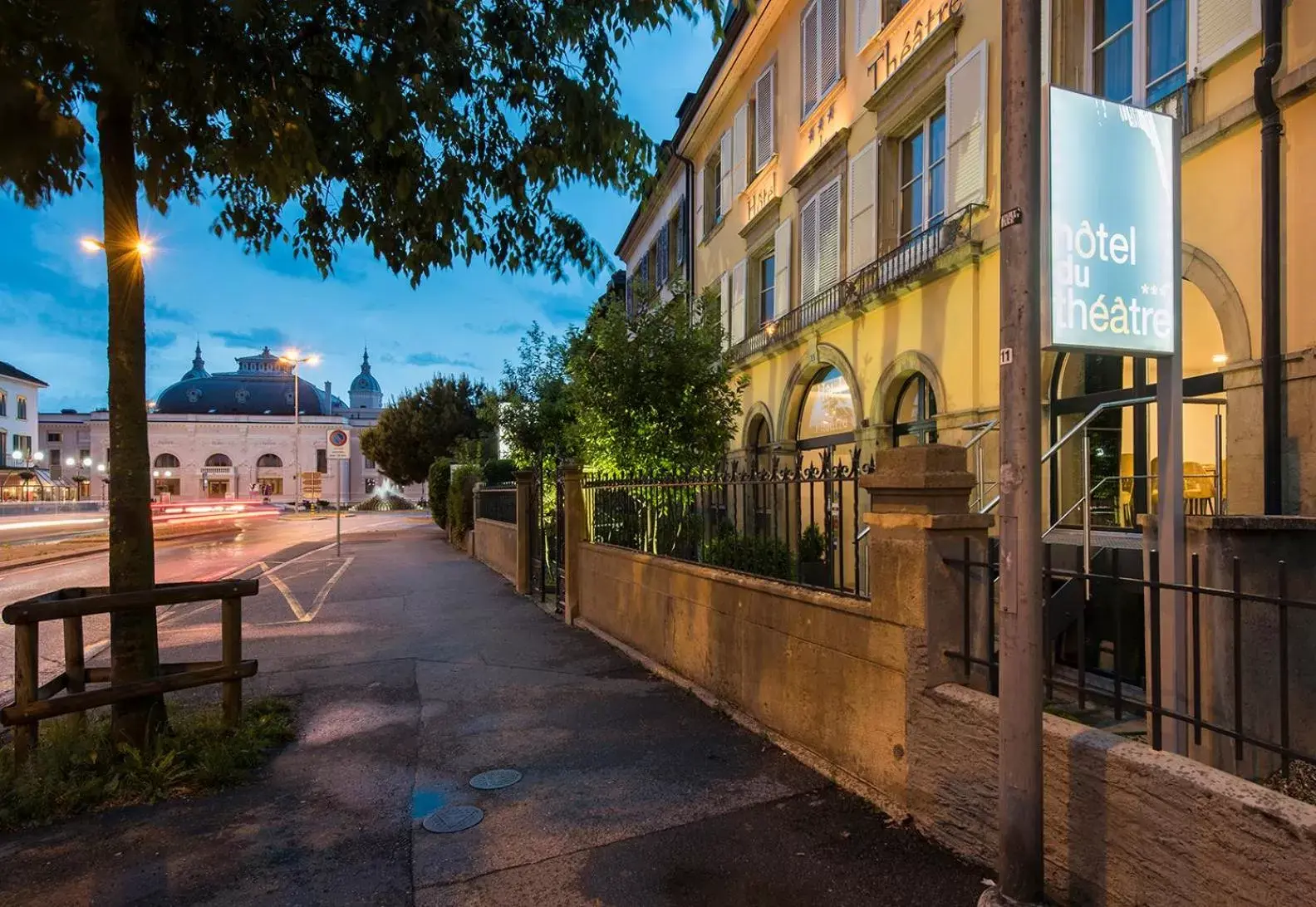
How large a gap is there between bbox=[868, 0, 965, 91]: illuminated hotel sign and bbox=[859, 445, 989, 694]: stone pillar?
7.97 meters

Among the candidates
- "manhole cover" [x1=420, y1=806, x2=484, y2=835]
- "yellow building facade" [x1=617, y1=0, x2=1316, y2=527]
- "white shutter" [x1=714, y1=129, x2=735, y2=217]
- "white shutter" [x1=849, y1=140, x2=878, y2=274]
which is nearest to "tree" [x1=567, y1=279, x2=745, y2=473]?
"yellow building facade" [x1=617, y1=0, x2=1316, y2=527]

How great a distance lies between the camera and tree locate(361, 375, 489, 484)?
1698 inches

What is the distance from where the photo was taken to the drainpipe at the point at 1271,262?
18.8 ft


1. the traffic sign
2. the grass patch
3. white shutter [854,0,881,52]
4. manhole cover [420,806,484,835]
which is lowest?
manhole cover [420,806,484,835]

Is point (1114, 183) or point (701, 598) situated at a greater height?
point (1114, 183)

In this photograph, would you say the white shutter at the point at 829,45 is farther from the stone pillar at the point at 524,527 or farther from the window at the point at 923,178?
the stone pillar at the point at 524,527

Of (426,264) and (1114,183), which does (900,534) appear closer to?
(1114,183)

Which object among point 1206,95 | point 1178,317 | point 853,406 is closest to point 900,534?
point 1178,317

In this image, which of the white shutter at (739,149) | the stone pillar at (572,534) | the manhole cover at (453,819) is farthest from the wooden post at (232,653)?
the white shutter at (739,149)

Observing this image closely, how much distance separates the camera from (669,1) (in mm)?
4449

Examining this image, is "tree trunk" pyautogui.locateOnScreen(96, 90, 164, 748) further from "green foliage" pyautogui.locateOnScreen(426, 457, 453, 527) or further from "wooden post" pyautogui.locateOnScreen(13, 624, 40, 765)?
"green foliage" pyautogui.locateOnScreen(426, 457, 453, 527)

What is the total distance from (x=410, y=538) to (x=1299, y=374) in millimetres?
24685

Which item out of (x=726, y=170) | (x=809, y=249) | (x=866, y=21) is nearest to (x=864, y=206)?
(x=809, y=249)

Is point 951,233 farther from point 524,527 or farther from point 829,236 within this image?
point 524,527
